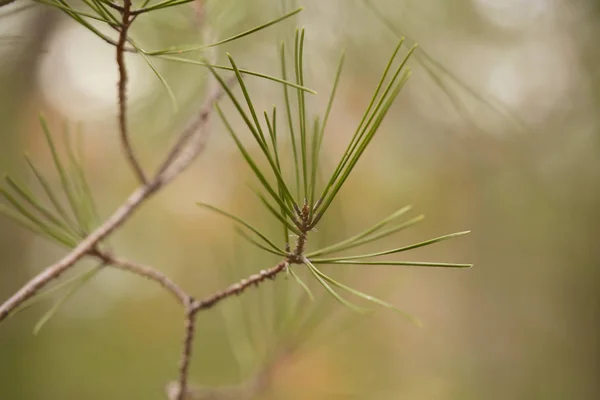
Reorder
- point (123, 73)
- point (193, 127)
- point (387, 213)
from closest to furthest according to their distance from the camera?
point (123, 73)
point (193, 127)
point (387, 213)

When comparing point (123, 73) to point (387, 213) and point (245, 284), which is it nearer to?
point (245, 284)

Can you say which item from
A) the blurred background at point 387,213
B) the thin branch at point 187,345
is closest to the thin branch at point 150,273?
the thin branch at point 187,345

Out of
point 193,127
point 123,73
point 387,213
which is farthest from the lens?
point 387,213

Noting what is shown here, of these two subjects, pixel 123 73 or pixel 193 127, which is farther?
pixel 193 127

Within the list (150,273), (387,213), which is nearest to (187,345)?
(150,273)

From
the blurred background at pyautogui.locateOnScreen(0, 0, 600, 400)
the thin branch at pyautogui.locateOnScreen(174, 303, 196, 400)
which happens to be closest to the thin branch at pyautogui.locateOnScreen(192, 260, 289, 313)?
the thin branch at pyautogui.locateOnScreen(174, 303, 196, 400)

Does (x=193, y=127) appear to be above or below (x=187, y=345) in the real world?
above

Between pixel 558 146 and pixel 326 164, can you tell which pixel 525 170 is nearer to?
pixel 558 146

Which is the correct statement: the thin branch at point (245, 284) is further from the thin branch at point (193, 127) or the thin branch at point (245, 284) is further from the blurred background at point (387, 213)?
the blurred background at point (387, 213)
